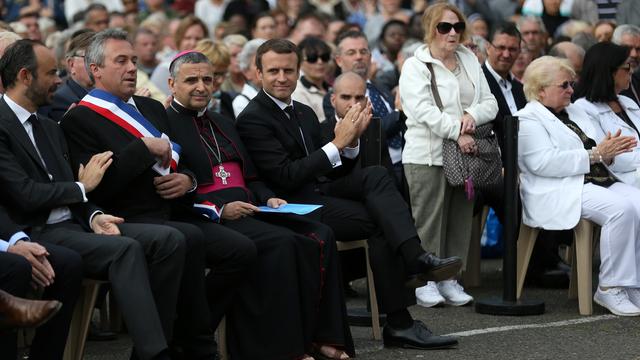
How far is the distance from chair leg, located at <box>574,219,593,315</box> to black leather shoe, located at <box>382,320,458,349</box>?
1507 mm

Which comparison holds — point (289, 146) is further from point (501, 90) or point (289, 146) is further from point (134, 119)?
point (501, 90)

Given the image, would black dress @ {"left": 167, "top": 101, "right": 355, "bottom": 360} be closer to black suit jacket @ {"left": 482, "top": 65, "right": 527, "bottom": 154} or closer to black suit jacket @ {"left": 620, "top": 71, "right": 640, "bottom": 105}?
black suit jacket @ {"left": 482, "top": 65, "right": 527, "bottom": 154}

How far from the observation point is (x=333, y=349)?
686 cm

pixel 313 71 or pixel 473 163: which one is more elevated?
pixel 313 71

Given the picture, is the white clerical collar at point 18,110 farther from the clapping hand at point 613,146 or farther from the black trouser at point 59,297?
the clapping hand at point 613,146

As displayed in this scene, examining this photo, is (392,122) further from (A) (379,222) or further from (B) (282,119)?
(A) (379,222)

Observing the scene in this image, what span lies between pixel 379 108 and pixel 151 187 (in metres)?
3.34

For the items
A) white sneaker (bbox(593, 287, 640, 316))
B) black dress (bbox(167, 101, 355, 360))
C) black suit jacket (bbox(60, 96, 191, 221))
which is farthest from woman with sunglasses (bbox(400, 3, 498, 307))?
black suit jacket (bbox(60, 96, 191, 221))

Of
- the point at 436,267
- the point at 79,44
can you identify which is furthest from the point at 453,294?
the point at 79,44

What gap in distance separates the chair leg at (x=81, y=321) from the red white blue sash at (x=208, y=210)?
765mm

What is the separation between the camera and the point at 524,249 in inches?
342

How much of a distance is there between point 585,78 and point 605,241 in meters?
1.39

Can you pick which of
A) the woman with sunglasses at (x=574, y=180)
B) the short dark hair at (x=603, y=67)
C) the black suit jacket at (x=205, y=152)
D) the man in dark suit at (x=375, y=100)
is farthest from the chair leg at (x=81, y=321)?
the short dark hair at (x=603, y=67)

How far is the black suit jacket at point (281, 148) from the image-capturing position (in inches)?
286
